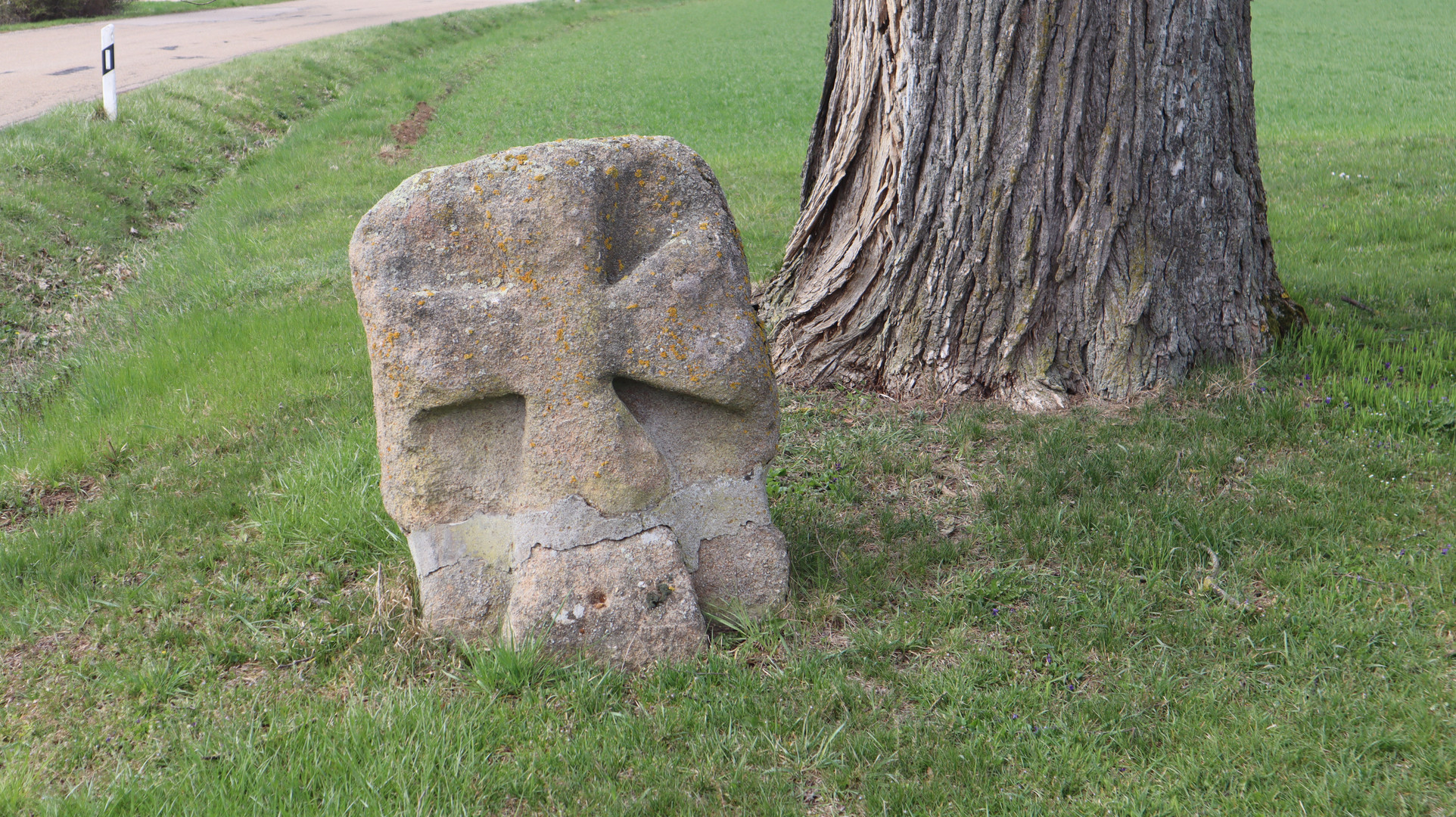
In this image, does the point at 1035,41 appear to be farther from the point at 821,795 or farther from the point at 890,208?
the point at 821,795

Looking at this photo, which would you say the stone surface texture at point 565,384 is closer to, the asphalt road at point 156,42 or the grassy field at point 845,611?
the grassy field at point 845,611

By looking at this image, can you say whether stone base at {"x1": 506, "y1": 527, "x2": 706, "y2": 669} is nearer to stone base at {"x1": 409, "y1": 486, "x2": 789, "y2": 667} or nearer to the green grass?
stone base at {"x1": 409, "y1": 486, "x2": 789, "y2": 667}

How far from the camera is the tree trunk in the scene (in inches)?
173

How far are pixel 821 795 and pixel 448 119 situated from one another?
14.4m

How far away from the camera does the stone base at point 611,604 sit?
3117 millimetres

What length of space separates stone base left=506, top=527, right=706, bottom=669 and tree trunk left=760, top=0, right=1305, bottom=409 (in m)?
2.14

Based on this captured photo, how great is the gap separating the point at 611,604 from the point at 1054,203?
111 inches

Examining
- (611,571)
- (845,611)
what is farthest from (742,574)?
(611,571)

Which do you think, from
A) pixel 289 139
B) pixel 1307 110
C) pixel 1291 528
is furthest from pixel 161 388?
pixel 1307 110

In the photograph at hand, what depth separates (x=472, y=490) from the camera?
3.27 metres

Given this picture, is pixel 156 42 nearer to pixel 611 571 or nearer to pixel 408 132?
pixel 408 132

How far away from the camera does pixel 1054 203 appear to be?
4504 millimetres

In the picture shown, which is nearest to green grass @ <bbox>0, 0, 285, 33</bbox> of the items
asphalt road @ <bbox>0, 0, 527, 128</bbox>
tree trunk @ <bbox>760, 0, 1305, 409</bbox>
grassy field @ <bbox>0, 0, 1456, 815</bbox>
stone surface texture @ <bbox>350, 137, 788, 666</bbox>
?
asphalt road @ <bbox>0, 0, 527, 128</bbox>

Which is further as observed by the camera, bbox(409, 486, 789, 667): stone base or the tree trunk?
the tree trunk
